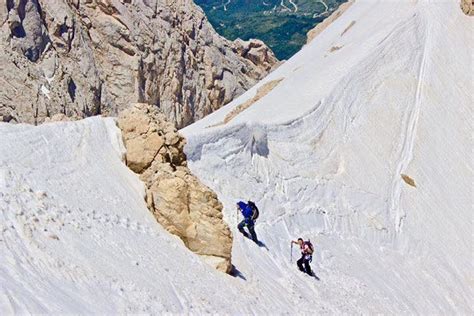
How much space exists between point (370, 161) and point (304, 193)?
5.59m

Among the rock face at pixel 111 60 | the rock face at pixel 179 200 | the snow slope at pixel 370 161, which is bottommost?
the snow slope at pixel 370 161

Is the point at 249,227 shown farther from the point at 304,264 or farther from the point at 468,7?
the point at 468,7

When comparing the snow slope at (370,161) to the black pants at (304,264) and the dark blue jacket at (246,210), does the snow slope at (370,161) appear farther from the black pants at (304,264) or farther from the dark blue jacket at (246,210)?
the dark blue jacket at (246,210)

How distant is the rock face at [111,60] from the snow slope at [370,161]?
6.65 meters

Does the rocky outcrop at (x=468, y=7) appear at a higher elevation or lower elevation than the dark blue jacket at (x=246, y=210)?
lower

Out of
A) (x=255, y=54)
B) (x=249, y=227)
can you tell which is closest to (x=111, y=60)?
(x=255, y=54)

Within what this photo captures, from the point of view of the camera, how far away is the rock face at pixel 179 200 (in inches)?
695

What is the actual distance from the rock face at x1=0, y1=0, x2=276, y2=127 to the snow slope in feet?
21.8

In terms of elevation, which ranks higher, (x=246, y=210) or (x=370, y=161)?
(x=246, y=210)

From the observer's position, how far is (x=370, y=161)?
1234 inches

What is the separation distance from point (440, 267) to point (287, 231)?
6.31 meters

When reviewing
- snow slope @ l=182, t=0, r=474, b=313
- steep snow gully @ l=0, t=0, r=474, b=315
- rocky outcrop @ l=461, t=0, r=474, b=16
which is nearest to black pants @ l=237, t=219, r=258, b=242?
steep snow gully @ l=0, t=0, r=474, b=315

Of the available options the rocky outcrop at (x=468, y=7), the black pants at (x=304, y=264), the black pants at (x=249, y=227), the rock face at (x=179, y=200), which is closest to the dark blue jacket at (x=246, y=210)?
the black pants at (x=249, y=227)

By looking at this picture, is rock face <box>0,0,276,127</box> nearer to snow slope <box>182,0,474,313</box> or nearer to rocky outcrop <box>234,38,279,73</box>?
rocky outcrop <box>234,38,279,73</box>
